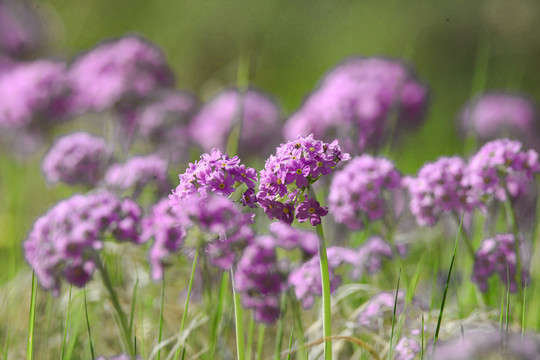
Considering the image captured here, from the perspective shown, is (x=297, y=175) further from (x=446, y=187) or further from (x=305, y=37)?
(x=305, y=37)

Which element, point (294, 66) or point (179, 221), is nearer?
point (179, 221)

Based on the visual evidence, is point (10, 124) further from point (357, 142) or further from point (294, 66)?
point (294, 66)

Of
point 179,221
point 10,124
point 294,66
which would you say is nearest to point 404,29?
point 294,66

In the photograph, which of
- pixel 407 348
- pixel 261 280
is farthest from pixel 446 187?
pixel 261 280

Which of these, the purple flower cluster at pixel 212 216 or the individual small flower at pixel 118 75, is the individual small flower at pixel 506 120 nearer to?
the individual small flower at pixel 118 75

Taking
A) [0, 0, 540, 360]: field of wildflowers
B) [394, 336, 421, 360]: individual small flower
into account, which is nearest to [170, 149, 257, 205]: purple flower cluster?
[0, 0, 540, 360]: field of wildflowers
